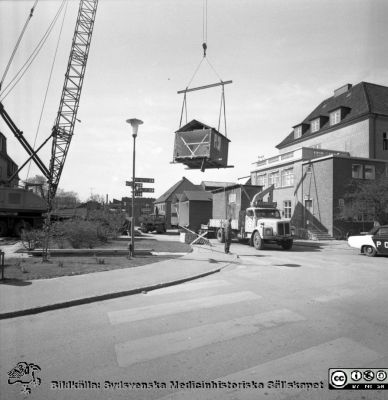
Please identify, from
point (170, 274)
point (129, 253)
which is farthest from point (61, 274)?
point (129, 253)

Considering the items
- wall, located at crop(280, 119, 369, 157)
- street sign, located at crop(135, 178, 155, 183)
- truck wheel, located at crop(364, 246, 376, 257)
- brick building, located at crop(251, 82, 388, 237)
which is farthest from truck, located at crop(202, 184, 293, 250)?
wall, located at crop(280, 119, 369, 157)

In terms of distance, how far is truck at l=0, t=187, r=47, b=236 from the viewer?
28594 millimetres

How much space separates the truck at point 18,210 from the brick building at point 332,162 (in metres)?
23.8

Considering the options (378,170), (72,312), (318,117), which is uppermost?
(318,117)

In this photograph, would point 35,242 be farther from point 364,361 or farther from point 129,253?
point 364,361

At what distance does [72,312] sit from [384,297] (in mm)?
6765

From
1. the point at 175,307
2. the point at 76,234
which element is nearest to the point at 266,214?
the point at 76,234

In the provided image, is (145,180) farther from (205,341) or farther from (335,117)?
(335,117)

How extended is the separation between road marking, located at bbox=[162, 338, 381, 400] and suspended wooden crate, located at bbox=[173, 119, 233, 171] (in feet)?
27.8

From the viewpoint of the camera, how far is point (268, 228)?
2036 centimetres

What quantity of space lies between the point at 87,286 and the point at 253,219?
48.0 feet

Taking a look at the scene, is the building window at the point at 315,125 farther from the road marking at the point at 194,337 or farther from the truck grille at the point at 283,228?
the road marking at the point at 194,337

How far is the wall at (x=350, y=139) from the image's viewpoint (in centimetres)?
3625

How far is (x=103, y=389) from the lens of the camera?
3.74 metres
